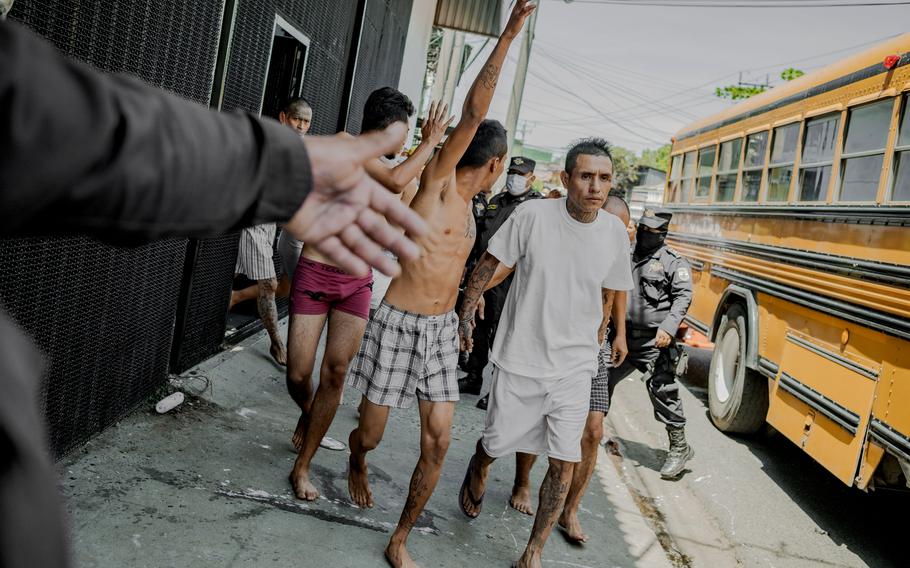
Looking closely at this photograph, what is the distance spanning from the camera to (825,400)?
5.67 metres

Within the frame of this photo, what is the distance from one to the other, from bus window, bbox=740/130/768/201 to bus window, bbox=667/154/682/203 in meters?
3.10

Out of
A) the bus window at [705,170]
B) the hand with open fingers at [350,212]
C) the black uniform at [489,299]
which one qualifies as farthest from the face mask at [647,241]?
the hand with open fingers at [350,212]

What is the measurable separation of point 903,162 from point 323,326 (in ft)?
13.7

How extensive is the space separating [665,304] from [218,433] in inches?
130

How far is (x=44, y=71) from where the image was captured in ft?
2.87

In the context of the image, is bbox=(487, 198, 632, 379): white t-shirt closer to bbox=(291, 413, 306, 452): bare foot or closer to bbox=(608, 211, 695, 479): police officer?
bbox=(291, 413, 306, 452): bare foot

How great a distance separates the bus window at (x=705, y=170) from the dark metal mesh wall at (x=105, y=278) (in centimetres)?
732

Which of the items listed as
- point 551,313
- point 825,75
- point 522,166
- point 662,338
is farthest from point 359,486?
point 825,75

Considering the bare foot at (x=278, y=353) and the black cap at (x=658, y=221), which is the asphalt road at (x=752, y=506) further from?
the bare foot at (x=278, y=353)

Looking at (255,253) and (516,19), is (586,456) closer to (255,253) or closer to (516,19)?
(516,19)

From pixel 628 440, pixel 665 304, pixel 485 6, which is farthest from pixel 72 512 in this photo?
pixel 485 6

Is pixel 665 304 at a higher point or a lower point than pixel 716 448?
higher

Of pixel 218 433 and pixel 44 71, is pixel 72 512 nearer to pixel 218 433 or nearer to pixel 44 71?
pixel 218 433

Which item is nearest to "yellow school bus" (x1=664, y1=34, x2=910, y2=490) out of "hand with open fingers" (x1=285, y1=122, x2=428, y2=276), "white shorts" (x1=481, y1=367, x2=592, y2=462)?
"white shorts" (x1=481, y1=367, x2=592, y2=462)
